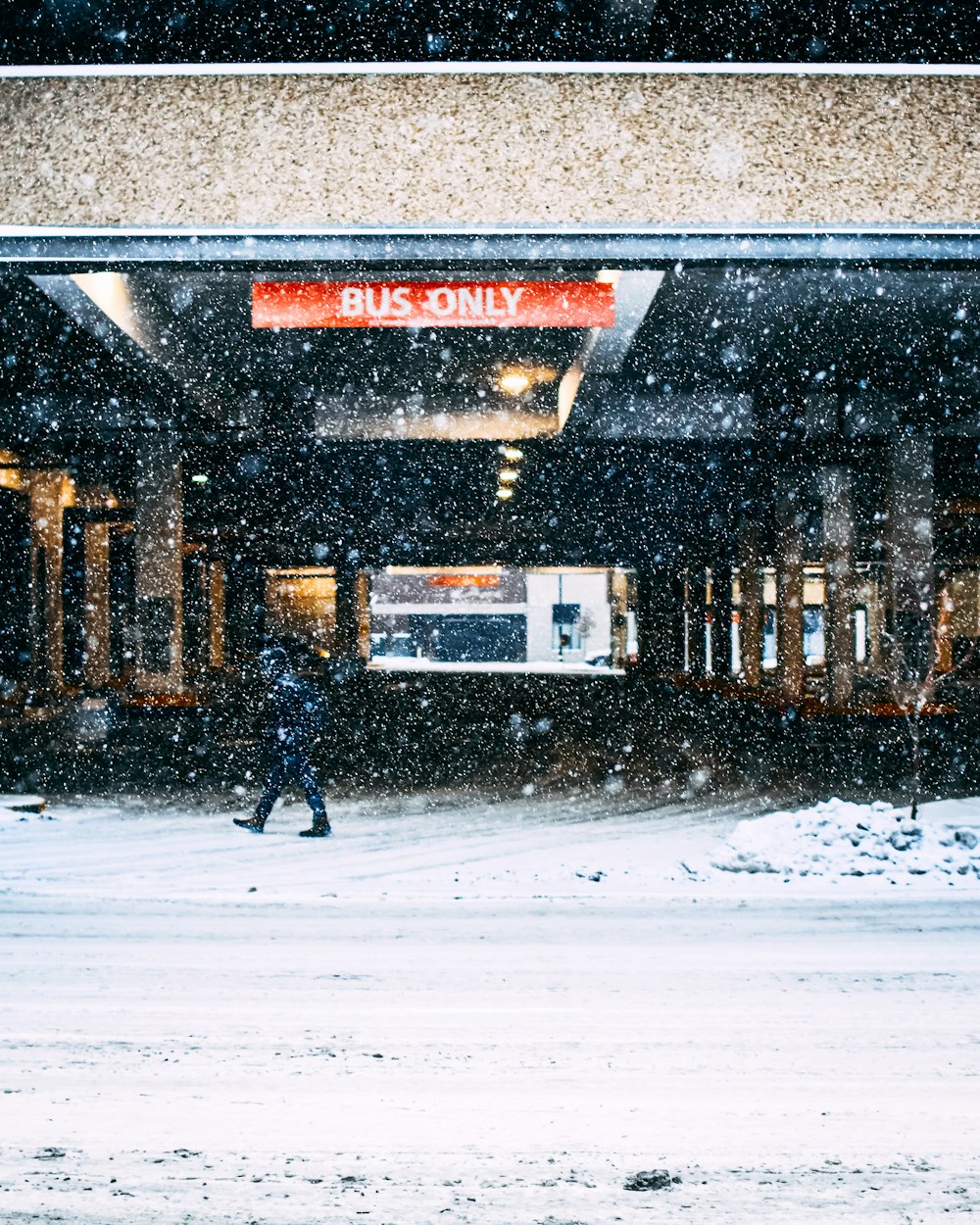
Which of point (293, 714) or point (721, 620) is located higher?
point (721, 620)

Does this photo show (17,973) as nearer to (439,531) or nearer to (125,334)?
(125,334)

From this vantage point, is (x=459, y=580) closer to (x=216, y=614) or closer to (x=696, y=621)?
(x=216, y=614)

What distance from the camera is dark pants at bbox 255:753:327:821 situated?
31.0ft

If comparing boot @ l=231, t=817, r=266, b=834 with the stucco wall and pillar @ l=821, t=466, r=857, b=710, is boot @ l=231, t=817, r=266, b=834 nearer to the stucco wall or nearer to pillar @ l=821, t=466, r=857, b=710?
the stucco wall

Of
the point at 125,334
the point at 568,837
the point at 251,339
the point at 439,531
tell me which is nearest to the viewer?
the point at 568,837

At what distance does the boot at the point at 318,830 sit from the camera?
949 centimetres

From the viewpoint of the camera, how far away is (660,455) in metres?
20.8

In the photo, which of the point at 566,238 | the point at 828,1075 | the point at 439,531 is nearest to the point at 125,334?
the point at 566,238

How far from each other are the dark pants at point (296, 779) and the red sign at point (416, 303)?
3.98 m

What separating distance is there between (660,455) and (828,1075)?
17.6 metres

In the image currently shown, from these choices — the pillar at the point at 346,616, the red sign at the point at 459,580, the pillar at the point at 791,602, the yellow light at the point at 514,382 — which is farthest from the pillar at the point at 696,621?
the yellow light at the point at 514,382

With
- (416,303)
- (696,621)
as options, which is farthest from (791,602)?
(416,303)

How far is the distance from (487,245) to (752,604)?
1051 inches

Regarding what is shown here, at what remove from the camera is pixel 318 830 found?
950cm
